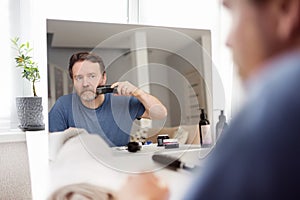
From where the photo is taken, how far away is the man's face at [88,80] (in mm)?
807

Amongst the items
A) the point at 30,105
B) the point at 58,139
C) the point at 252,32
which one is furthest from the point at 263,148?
the point at 30,105

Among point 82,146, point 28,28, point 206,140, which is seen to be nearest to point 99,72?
point 82,146

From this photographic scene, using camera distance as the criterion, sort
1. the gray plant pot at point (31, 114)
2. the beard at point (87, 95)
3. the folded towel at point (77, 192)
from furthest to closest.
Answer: the gray plant pot at point (31, 114), the beard at point (87, 95), the folded towel at point (77, 192)

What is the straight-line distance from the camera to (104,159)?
73cm

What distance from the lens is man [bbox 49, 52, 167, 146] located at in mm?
773

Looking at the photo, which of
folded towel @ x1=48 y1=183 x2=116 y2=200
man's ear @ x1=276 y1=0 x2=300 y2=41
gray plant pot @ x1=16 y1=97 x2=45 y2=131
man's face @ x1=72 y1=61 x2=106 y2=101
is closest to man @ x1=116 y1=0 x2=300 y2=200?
man's ear @ x1=276 y1=0 x2=300 y2=41

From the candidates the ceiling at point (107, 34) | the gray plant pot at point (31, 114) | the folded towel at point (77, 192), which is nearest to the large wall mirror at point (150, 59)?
the ceiling at point (107, 34)

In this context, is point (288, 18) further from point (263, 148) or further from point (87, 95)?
point (87, 95)

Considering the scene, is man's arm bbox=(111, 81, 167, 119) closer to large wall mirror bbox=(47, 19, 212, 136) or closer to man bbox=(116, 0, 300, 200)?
large wall mirror bbox=(47, 19, 212, 136)

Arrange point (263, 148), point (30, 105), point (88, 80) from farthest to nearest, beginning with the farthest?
point (30, 105) < point (88, 80) < point (263, 148)

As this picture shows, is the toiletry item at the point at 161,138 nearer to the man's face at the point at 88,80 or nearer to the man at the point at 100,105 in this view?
the man at the point at 100,105

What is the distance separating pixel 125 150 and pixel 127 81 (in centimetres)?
15

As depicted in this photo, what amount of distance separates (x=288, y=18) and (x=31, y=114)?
119cm

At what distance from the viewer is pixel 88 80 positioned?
2.69 feet
